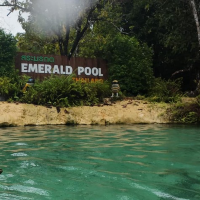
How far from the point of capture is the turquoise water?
2.69 meters

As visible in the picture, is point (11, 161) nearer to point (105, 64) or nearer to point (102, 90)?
point (102, 90)

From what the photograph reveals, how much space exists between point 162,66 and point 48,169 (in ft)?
57.7

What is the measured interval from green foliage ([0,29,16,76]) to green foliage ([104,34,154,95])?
5.27m

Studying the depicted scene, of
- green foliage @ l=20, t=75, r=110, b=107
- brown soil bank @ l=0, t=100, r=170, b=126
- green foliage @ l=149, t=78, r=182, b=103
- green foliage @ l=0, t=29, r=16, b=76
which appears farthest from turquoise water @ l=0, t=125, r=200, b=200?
green foliage @ l=0, t=29, r=16, b=76

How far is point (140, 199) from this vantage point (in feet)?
8.38

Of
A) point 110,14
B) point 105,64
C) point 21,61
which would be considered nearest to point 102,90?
point 105,64

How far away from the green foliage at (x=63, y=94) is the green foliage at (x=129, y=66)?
2.46m

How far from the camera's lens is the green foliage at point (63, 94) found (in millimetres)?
11633

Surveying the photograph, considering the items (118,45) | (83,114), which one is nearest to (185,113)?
(83,114)

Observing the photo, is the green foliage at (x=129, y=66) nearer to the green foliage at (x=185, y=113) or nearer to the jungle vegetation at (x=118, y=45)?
the jungle vegetation at (x=118, y=45)

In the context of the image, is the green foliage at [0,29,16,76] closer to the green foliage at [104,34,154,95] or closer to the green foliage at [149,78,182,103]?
the green foliage at [104,34,154,95]

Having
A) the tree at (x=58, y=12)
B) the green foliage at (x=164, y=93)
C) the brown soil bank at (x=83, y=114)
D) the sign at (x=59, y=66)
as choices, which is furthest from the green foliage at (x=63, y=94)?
the tree at (x=58, y=12)

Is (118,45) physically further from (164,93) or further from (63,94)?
(63,94)

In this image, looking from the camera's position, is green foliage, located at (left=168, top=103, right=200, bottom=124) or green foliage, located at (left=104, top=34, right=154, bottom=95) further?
green foliage, located at (left=104, top=34, right=154, bottom=95)
